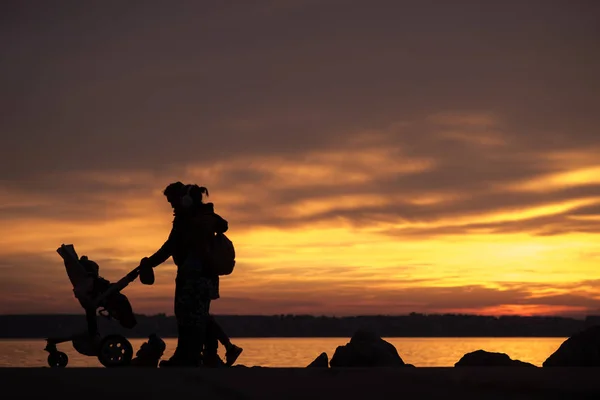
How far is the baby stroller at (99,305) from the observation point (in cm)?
1140

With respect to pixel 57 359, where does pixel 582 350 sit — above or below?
above

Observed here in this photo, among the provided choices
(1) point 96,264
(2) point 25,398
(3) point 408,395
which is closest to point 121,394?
(2) point 25,398

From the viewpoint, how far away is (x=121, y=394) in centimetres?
616

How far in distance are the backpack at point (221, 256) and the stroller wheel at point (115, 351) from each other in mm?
1674

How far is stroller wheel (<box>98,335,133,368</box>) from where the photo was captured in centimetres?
1135

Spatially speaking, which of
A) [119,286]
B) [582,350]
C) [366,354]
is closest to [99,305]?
[119,286]

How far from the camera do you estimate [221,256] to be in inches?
432

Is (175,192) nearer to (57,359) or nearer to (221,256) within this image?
(221,256)

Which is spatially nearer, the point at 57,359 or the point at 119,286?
the point at 119,286

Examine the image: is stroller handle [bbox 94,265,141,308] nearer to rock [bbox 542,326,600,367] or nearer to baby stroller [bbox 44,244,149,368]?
baby stroller [bbox 44,244,149,368]

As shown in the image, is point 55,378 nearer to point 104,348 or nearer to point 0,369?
point 0,369

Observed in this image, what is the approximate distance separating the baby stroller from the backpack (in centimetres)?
93

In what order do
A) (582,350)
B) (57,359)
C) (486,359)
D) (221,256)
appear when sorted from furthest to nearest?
(486,359)
(582,350)
(57,359)
(221,256)

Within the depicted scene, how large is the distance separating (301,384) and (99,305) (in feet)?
18.6
